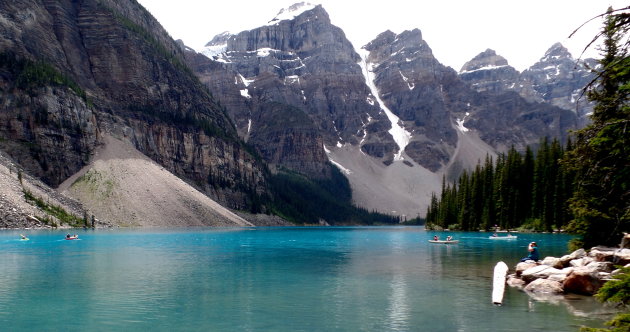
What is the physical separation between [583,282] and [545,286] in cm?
241

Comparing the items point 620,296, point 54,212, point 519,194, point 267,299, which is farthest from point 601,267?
point 54,212

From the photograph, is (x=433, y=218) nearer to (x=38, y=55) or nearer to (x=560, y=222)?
(x=560, y=222)

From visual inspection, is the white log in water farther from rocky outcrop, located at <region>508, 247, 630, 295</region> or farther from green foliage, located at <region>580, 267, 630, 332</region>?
green foliage, located at <region>580, 267, 630, 332</region>

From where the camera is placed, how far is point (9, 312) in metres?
24.9

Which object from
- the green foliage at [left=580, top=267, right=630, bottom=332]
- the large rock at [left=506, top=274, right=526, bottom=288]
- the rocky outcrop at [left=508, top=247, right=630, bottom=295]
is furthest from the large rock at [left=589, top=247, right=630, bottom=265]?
the green foliage at [left=580, top=267, right=630, bottom=332]

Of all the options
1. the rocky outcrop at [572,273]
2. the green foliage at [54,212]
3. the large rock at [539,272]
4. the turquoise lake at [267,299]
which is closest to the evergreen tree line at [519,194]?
the rocky outcrop at [572,273]

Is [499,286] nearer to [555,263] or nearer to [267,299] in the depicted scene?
[555,263]

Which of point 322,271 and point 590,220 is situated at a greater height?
point 590,220

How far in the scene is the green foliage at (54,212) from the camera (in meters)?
123

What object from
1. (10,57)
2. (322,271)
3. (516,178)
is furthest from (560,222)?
(10,57)

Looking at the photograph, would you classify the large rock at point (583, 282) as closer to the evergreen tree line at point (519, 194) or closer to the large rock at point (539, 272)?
the large rock at point (539, 272)

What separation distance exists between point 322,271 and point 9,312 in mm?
25784

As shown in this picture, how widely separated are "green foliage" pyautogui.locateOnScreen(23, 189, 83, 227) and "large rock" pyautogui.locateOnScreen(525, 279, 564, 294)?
124190mm

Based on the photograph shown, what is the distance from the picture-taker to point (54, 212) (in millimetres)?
129000
